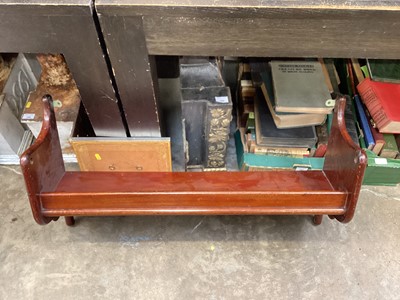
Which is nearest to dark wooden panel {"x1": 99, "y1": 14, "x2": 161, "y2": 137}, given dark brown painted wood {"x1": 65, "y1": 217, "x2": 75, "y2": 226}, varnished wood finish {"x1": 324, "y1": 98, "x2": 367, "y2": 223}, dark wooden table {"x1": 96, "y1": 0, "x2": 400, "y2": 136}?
dark wooden table {"x1": 96, "y1": 0, "x2": 400, "y2": 136}

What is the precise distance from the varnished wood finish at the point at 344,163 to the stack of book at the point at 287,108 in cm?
30

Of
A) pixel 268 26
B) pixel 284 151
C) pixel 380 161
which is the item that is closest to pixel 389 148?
pixel 380 161

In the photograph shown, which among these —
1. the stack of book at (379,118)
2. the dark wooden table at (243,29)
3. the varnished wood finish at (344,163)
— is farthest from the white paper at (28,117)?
the stack of book at (379,118)

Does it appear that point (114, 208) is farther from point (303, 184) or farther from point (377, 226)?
point (377, 226)

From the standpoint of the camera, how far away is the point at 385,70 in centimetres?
176

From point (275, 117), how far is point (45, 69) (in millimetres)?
1021

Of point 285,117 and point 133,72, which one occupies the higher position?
point 133,72

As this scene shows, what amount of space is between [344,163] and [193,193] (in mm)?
480

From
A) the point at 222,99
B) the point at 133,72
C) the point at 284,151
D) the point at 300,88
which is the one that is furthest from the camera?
the point at 284,151

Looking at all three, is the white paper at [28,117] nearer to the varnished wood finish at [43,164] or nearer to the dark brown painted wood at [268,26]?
the varnished wood finish at [43,164]

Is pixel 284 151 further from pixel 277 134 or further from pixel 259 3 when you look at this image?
pixel 259 3

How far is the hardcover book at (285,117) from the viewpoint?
1.63 meters

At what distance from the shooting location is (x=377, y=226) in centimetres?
170

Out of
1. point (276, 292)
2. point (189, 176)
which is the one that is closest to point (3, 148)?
point (189, 176)
